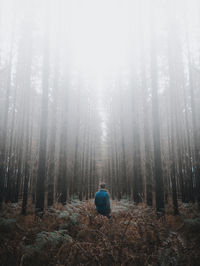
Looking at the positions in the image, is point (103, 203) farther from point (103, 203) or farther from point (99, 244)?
point (99, 244)

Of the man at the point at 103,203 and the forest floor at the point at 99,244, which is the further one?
the man at the point at 103,203

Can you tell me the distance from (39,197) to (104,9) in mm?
12804

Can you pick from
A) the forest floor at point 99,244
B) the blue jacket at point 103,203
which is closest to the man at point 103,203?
the blue jacket at point 103,203

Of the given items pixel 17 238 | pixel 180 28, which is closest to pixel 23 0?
pixel 180 28

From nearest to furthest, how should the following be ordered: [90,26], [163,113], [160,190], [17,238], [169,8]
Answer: [17,238] → [160,190] → [169,8] → [90,26] → [163,113]

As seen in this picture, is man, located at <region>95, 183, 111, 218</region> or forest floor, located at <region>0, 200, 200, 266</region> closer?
forest floor, located at <region>0, 200, 200, 266</region>

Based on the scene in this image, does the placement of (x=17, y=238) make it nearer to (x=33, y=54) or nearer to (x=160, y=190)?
(x=160, y=190)

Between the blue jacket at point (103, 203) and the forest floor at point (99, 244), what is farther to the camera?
the blue jacket at point (103, 203)

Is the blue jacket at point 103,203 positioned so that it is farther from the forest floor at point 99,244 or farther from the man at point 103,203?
the forest floor at point 99,244

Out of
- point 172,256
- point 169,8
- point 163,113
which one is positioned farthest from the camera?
point 163,113

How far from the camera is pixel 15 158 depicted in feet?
33.3

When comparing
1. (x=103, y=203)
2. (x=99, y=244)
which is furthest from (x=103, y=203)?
(x=99, y=244)

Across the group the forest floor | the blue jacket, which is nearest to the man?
the blue jacket

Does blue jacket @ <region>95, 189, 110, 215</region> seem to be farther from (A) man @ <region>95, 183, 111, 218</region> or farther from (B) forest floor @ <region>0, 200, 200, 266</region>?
(B) forest floor @ <region>0, 200, 200, 266</region>
